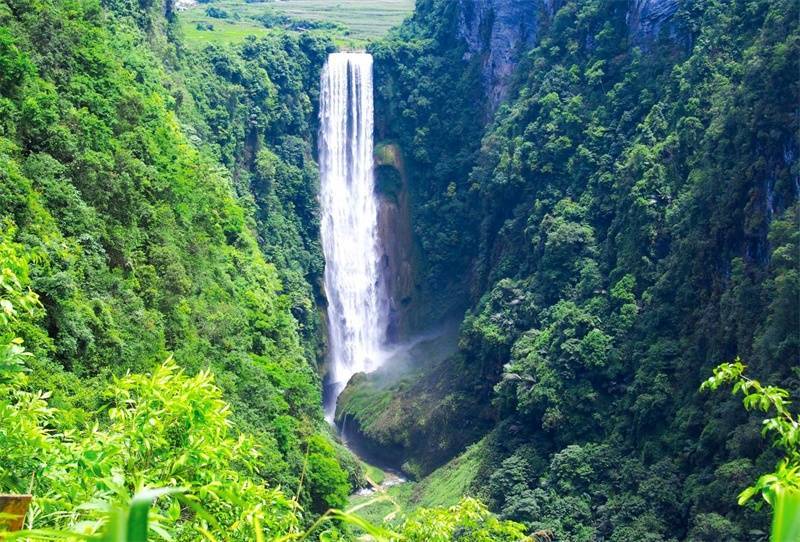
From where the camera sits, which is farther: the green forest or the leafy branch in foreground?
the green forest

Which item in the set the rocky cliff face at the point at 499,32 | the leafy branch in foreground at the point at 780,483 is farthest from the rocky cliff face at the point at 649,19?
the leafy branch in foreground at the point at 780,483

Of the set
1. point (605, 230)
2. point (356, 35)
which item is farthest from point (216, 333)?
point (356, 35)

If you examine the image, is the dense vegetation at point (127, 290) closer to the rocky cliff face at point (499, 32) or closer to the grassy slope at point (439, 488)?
the grassy slope at point (439, 488)

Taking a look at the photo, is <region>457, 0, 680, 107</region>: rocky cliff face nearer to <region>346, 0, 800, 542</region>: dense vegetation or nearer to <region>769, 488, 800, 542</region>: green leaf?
<region>346, 0, 800, 542</region>: dense vegetation

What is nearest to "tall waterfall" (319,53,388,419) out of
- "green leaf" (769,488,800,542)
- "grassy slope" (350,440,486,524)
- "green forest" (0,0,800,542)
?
"green forest" (0,0,800,542)

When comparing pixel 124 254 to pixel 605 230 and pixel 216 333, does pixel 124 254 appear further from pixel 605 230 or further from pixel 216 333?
pixel 605 230

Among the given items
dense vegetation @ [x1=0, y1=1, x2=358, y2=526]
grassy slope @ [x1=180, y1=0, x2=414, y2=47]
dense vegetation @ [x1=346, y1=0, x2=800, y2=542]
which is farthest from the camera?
grassy slope @ [x1=180, y1=0, x2=414, y2=47]

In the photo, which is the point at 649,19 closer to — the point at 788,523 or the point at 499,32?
the point at 499,32

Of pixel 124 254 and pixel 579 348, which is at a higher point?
pixel 124 254
